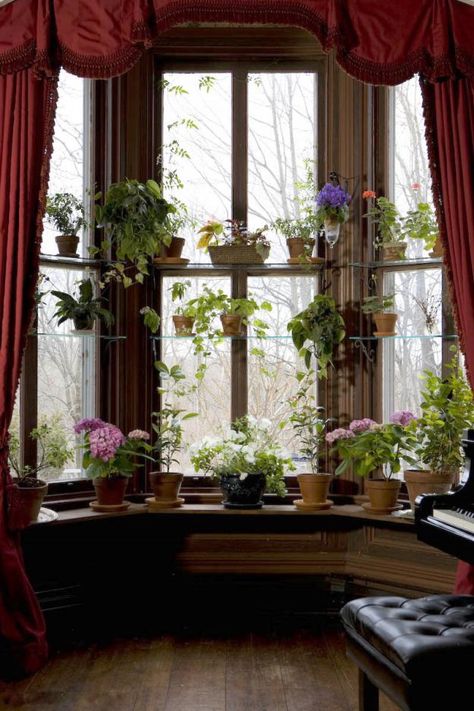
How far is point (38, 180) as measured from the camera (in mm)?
4121

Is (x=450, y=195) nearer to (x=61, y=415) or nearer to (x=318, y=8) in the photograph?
(x=318, y=8)

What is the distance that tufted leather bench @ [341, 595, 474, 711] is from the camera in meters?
2.48

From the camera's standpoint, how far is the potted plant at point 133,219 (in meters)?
4.60

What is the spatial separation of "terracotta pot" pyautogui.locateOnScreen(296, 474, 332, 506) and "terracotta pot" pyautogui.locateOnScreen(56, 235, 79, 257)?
1666 millimetres

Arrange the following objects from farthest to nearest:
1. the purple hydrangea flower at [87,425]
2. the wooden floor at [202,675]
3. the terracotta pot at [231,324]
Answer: the terracotta pot at [231,324] < the purple hydrangea flower at [87,425] < the wooden floor at [202,675]

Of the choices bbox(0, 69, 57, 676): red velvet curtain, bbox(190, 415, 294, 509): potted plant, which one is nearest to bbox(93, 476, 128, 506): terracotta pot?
bbox(190, 415, 294, 509): potted plant

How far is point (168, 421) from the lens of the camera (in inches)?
194

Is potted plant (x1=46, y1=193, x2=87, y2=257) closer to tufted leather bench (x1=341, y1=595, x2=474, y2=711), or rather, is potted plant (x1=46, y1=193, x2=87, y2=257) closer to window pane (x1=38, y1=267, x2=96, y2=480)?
window pane (x1=38, y1=267, x2=96, y2=480)

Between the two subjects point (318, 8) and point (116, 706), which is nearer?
point (116, 706)

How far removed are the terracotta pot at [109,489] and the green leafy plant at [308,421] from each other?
3.12 ft

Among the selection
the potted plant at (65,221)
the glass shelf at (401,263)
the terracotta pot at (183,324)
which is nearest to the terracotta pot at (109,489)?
the terracotta pot at (183,324)

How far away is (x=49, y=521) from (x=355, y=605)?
158 cm

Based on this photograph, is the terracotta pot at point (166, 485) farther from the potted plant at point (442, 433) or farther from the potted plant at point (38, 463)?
the potted plant at point (442, 433)

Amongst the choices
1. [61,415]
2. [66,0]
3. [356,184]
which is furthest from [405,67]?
[61,415]
